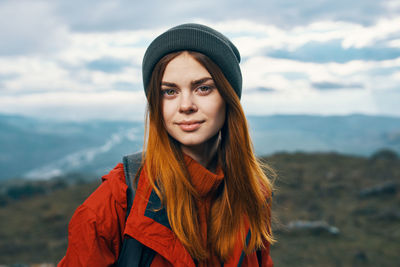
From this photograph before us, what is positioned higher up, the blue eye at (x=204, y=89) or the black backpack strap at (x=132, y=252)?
the blue eye at (x=204, y=89)

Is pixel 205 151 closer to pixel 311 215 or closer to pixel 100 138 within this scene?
pixel 311 215

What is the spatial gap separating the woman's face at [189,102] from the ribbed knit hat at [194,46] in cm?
7

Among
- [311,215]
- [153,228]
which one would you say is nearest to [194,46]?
[153,228]

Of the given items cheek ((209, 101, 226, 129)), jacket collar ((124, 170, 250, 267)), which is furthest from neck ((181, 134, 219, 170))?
jacket collar ((124, 170, 250, 267))

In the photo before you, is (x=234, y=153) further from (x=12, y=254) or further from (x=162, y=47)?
(x=12, y=254)

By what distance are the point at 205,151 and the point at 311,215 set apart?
29.6ft

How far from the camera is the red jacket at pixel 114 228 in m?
1.59

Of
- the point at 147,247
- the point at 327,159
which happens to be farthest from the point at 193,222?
the point at 327,159

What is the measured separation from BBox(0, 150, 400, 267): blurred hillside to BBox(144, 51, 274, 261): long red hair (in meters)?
3.02

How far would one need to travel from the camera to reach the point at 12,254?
8305 millimetres

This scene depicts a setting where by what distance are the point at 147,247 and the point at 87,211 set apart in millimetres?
350

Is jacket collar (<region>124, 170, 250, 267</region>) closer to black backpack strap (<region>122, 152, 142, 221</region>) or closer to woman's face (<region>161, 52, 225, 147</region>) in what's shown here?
black backpack strap (<region>122, 152, 142, 221</region>)

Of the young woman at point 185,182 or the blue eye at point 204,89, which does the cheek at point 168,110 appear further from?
the blue eye at point 204,89

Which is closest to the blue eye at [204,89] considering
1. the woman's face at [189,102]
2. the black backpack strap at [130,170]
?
the woman's face at [189,102]
